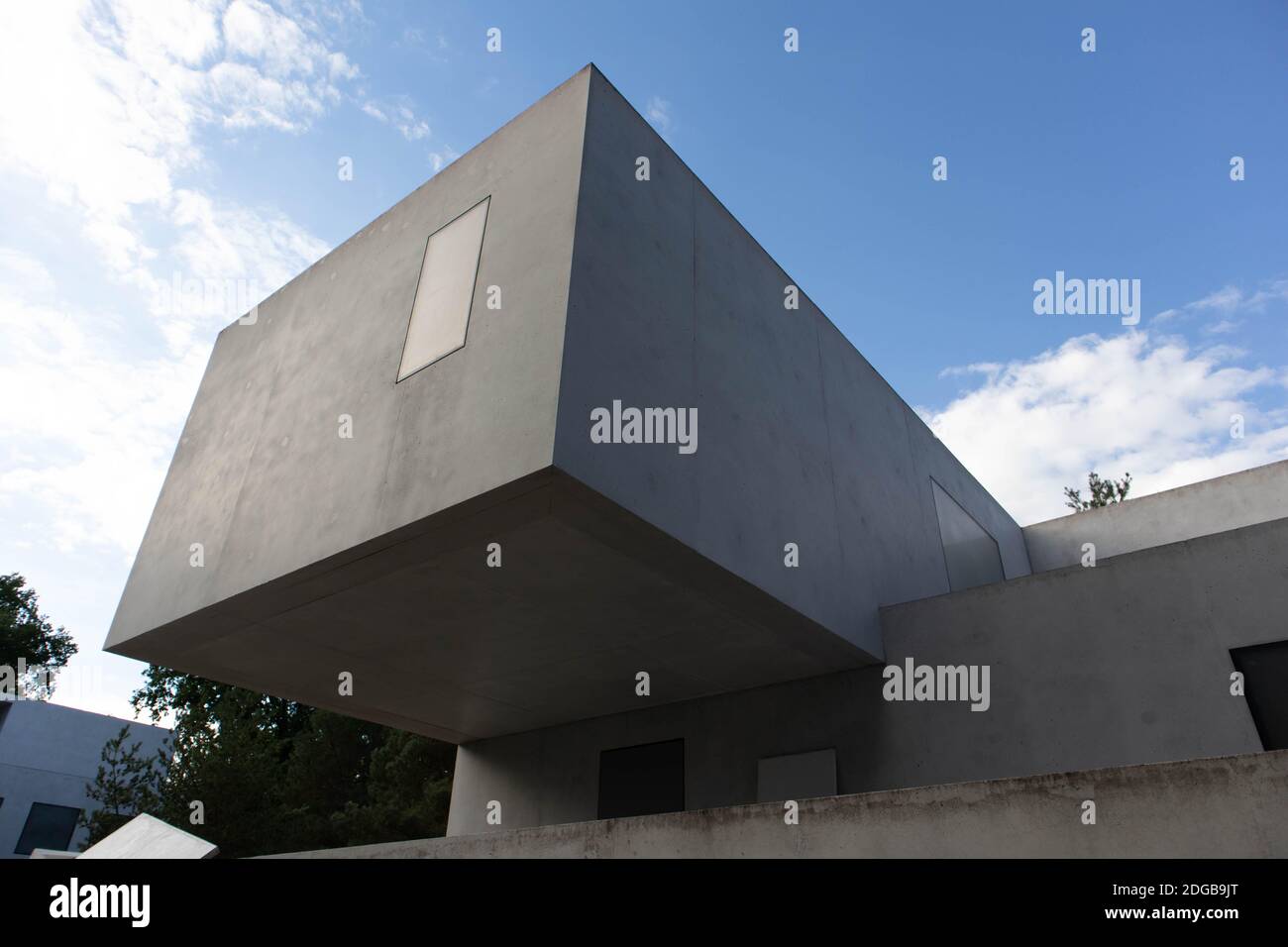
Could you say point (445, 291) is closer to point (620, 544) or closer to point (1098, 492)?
point (620, 544)

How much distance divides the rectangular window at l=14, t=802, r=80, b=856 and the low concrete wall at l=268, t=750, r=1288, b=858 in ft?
83.7

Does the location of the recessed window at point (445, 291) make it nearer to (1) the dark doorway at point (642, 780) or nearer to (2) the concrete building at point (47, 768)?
(1) the dark doorway at point (642, 780)

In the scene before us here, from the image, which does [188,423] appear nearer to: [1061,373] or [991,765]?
[991,765]

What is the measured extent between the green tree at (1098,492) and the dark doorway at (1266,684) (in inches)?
733

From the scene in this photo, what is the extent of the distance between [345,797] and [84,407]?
13.9 m

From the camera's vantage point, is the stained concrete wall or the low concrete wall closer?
the low concrete wall

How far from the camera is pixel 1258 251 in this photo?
9797mm

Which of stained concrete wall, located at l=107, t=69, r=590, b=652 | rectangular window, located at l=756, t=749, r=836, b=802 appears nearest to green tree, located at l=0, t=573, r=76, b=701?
stained concrete wall, located at l=107, t=69, r=590, b=652

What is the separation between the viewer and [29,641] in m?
27.1

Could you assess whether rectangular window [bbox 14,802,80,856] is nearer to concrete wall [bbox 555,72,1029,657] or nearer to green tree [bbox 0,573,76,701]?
green tree [bbox 0,573,76,701]

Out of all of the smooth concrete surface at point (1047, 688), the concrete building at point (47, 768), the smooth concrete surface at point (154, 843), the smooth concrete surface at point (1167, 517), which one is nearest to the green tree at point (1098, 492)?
the smooth concrete surface at point (1167, 517)

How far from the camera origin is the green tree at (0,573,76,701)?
2627 cm
